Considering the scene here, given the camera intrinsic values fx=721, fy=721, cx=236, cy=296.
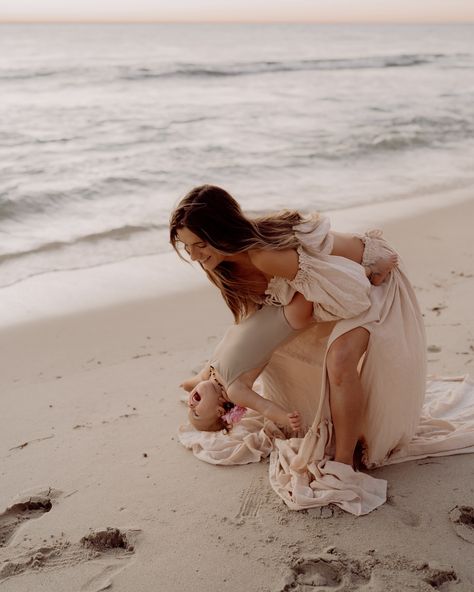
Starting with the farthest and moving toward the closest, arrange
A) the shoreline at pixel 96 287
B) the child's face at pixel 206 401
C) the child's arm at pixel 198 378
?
the shoreline at pixel 96 287
the child's arm at pixel 198 378
the child's face at pixel 206 401

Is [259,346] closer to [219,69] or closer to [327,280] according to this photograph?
[327,280]

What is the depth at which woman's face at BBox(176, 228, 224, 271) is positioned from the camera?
2992 mm

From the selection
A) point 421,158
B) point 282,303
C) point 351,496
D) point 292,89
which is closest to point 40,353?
point 282,303

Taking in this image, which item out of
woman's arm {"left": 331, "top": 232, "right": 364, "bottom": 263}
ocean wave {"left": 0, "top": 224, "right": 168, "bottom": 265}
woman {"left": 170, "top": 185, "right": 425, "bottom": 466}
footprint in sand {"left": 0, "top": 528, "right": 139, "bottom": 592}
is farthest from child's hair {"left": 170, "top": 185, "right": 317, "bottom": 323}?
ocean wave {"left": 0, "top": 224, "right": 168, "bottom": 265}

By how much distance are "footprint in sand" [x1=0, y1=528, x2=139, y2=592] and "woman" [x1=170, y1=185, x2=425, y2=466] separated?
98 cm

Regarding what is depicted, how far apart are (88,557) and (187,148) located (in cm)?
1066

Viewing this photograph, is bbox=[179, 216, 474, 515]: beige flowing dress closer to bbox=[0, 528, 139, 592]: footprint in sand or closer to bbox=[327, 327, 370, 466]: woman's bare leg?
bbox=[327, 327, 370, 466]: woman's bare leg

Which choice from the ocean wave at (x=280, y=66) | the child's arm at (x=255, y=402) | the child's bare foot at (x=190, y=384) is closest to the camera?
the child's arm at (x=255, y=402)

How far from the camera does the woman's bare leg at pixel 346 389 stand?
299cm

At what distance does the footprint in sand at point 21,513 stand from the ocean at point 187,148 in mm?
1479

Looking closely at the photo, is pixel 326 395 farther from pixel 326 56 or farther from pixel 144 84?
pixel 326 56

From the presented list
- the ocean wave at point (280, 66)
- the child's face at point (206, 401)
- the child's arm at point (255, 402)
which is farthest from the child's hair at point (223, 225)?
the ocean wave at point (280, 66)

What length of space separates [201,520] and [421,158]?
9.92 meters

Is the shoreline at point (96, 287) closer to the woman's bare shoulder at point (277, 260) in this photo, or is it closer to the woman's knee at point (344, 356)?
the woman's bare shoulder at point (277, 260)
